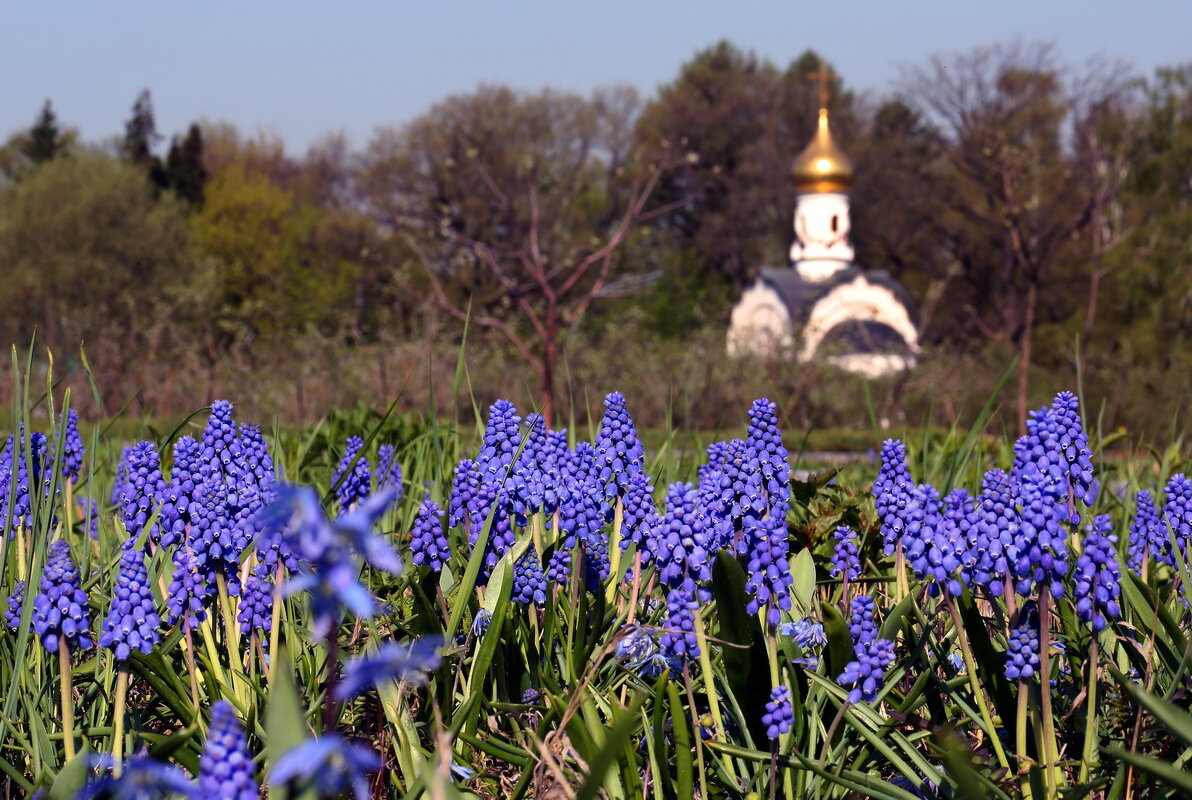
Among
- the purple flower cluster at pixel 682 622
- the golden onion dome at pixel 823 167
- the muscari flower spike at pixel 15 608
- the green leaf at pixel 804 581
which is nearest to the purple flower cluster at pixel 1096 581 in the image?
the purple flower cluster at pixel 682 622

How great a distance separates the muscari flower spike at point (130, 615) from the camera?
1.78m

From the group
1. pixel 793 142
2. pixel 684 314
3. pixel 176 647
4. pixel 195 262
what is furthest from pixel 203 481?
pixel 793 142

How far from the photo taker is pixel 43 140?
62156 millimetres

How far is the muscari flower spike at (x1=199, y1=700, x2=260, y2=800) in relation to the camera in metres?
1.08

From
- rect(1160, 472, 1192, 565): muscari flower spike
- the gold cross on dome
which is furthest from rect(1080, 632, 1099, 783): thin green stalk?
the gold cross on dome

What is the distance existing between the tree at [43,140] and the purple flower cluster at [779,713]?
216ft

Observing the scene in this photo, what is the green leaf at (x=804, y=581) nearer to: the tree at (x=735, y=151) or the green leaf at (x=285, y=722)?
the green leaf at (x=285, y=722)

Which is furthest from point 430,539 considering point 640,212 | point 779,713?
point 640,212

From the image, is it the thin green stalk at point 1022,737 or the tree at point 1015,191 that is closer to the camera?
the thin green stalk at point 1022,737

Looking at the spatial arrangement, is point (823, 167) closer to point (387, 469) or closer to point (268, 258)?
point (268, 258)

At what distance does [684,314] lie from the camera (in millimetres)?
56375

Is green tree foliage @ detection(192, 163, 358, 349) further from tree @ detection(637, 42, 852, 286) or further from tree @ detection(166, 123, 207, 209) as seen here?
tree @ detection(637, 42, 852, 286)

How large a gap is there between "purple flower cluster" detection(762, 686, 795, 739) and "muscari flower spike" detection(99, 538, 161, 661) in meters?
0.91

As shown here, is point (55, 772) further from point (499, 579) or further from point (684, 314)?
point (684, 314)
